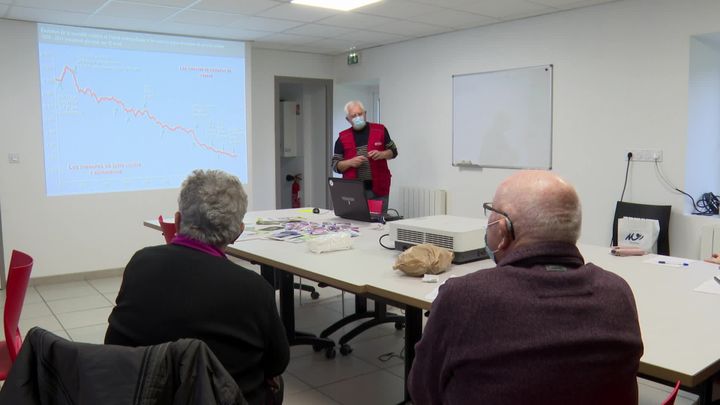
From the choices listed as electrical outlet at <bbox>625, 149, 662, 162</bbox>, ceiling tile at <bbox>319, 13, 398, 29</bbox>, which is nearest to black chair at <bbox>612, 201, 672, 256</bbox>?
electrical outlet at <bbox>625, 149, 662, 162</bbox>

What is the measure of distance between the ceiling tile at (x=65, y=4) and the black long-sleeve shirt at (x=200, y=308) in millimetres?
3890

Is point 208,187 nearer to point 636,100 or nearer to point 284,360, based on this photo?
point 284,360

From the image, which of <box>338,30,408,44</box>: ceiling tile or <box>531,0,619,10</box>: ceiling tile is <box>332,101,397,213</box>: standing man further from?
<box>531,0,619,10</box>: ceiling tile

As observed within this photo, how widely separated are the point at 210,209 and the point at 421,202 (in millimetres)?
5061

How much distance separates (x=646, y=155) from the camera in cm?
Answer: 478

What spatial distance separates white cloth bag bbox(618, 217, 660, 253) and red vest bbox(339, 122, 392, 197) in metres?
1.99

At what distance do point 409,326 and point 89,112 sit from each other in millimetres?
4438

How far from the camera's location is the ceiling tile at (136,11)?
498 centimetres

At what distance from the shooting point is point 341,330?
4.31 m

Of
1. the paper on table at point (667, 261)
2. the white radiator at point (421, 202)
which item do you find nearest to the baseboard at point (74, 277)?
the white radiator at point (421, 202)

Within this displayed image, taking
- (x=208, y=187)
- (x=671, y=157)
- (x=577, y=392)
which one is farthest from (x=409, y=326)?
(x=671, y=157)

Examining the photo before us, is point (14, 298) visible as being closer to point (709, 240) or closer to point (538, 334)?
point (538, 334)


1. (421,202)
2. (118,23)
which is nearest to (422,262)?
(421,202)

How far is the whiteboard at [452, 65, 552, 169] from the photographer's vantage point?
5543 millimetres
